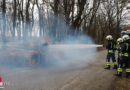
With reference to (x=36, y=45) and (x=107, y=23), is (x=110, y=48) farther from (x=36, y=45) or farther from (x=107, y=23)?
(x=107, y=23)

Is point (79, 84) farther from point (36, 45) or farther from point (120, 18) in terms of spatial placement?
point (120, 18)

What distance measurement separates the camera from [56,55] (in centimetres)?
683

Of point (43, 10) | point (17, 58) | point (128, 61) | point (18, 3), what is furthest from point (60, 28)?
point (128, 61)

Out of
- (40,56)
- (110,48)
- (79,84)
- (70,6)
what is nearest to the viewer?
(79,84)

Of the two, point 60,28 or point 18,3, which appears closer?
Answer: point 18,3

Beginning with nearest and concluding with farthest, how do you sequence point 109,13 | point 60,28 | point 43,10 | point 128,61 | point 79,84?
point 79,84
point 128,61
point 60,28
point 109,13
point 43,10

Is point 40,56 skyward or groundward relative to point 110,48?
groundward

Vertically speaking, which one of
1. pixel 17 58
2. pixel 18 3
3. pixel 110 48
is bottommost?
pixel 17 58

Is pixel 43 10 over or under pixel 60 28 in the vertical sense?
over

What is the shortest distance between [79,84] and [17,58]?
12.1ft

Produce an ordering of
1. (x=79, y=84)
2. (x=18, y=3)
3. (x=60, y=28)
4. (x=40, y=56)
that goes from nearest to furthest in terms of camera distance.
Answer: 1. (x=79, y=84)
2. (x=40, y=56)
3. (x=18, y=3)
4. (x=60, y=28)

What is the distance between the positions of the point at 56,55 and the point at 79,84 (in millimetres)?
3416

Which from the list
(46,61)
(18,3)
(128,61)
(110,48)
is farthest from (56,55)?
(18,3)

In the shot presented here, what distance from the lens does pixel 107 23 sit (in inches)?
1014
